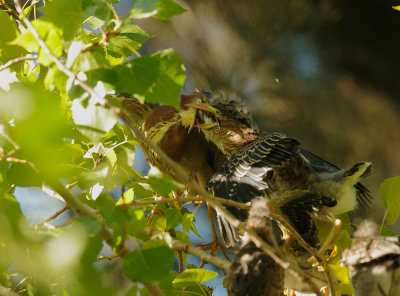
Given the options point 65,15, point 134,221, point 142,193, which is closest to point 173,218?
point 134,221

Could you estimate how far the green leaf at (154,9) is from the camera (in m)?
0.55

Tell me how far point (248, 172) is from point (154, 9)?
0.61 metres

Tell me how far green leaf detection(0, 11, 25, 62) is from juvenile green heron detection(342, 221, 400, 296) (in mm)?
675

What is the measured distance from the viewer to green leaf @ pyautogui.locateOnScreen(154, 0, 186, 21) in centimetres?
58

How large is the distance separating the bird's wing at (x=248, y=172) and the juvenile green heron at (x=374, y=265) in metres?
0.40

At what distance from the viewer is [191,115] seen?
132cm

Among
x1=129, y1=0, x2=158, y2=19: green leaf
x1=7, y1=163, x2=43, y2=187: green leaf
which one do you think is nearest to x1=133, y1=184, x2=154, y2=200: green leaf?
x1=7, y1=163, x2=43, y2=187: green leaf

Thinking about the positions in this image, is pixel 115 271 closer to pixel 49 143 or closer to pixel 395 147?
pixel 49 143

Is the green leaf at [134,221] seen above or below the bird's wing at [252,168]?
above

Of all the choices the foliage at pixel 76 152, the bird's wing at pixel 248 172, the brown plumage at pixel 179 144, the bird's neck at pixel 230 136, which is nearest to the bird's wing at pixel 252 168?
the bird's wing at pixel 248 172

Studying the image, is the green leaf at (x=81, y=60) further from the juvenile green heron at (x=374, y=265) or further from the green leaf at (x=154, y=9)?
the juvenile green heron at (x=374, y=265)

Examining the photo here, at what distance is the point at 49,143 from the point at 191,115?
0.87 meters

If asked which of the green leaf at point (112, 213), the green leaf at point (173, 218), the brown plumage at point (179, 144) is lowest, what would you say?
the brown plumage at point (179, 144)

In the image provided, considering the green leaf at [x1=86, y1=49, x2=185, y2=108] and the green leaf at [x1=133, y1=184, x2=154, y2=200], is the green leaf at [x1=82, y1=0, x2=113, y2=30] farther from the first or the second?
the green leaf at [x1=133, y1=184, x2=154, y2=200]
